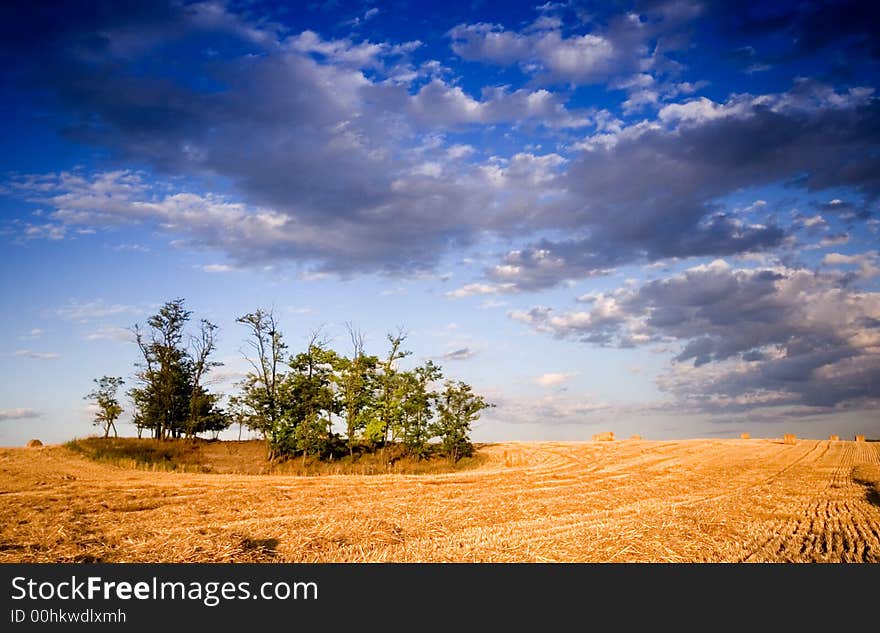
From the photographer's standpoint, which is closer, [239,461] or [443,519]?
[443,519]

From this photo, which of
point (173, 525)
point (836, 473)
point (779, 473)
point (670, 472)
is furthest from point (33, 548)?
point (836, 473)

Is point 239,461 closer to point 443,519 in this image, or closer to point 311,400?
point 311,400

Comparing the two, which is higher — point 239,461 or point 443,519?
point 443,519

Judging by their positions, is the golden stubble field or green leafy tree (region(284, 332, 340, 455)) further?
green leafy tree (region(284, 332, 340, 455))

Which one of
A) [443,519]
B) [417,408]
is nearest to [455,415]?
[417,408]

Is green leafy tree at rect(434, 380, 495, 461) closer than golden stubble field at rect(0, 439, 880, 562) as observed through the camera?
No

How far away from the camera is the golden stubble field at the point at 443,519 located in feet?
35.5

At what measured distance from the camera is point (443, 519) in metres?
15.0

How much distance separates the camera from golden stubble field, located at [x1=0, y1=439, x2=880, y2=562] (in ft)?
35.5

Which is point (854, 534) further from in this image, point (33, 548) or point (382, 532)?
point (33, 548)

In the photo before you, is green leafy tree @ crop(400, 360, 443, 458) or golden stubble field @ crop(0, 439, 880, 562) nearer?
→ golden stubble field @ crop(0, 439, 880, 562)

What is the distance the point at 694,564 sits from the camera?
32.7ft

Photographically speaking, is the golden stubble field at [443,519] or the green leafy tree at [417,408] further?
the green leafy tree at [417,408]

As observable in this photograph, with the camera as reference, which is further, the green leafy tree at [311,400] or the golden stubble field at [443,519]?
the green leafy tree at [311,400]
